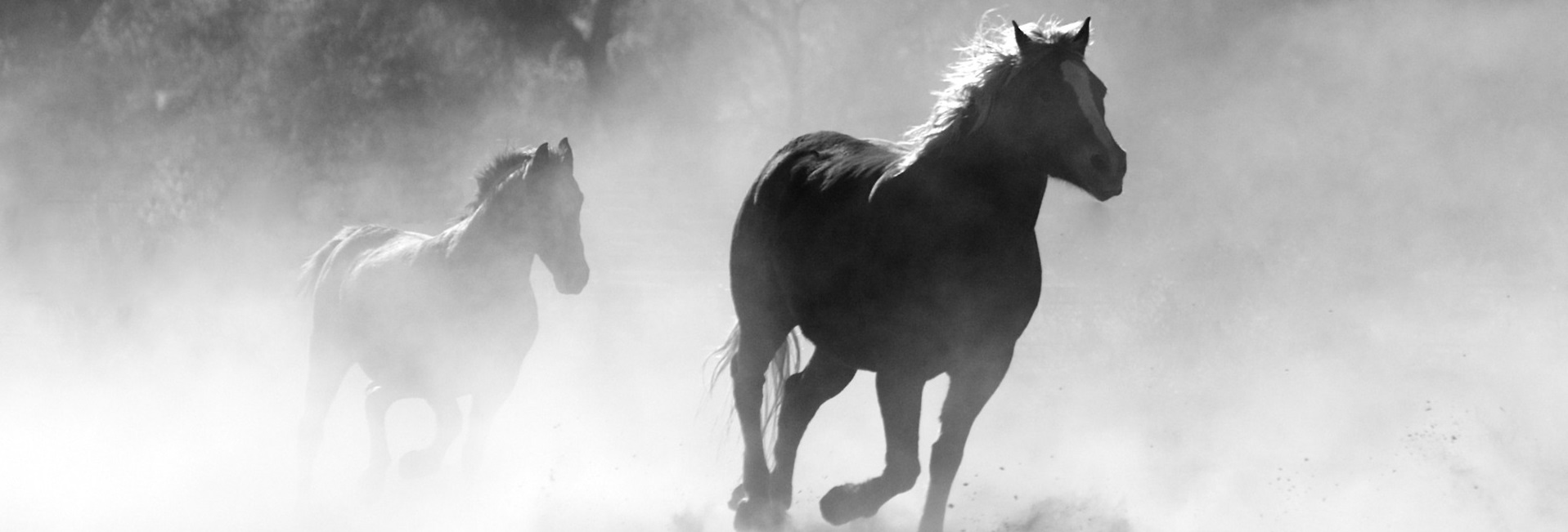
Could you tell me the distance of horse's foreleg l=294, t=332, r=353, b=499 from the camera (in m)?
7.21

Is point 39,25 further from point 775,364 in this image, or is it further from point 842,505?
point 842,505

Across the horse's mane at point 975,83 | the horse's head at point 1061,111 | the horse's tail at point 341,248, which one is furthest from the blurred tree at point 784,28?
the horse's head at point 1061,111

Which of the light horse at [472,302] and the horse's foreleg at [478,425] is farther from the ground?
the light horse at [472,302]

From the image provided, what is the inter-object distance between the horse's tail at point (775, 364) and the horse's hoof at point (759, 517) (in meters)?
0.46

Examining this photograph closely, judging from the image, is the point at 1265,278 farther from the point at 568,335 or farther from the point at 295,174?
the point at 295,174

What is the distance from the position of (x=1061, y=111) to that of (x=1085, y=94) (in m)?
0.07

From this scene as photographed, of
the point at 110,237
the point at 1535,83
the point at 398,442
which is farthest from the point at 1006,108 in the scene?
the point at 110,237

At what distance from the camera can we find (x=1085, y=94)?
4.45 m

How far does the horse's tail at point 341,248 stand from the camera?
7613 mm

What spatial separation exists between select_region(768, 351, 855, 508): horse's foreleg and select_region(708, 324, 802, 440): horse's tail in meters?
0.33

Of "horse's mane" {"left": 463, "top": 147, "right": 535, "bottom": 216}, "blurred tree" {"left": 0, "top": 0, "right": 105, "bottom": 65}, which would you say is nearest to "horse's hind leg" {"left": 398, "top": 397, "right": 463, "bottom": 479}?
"horse's mane" {"left": 463, "top": 147, "right": 535, "bottom": 216}

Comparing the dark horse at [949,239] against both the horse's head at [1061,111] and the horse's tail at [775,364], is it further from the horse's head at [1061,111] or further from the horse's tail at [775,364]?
the horse's tail at [775,364]

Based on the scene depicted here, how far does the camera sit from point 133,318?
15.2 metres

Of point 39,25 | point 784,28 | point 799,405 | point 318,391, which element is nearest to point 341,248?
point 318,391
